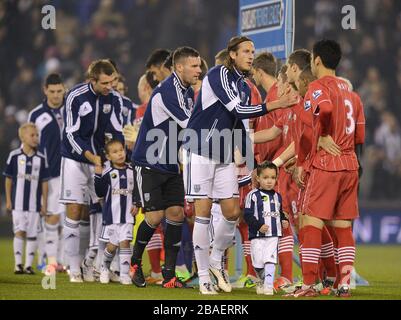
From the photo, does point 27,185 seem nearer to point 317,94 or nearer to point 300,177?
point 300,177

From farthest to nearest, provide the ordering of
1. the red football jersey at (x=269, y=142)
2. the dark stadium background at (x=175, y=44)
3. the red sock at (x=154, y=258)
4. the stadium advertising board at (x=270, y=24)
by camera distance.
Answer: the dark stadium background at (x=175, y=44), the stadium advertising board at (x=270, y=24), the red sock at (x=154, y=258), the red football jersey at (x=269, y=142)

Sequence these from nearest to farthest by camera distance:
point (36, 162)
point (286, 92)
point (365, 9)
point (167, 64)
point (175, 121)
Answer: point (286, 92) → point (175, 121) → point (167, 64) → point (36, 162) → point (365, 9)

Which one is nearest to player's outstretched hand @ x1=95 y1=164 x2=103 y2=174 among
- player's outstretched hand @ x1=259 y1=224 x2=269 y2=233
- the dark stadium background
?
player's outstretched hand @ x1=259 y1=224 x2=269 y2=233

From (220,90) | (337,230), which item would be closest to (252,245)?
(337,230)

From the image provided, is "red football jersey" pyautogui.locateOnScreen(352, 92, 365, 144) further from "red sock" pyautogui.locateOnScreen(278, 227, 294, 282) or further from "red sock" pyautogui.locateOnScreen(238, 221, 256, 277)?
"red sock" pyautogui.locateOnScreen(238, 221, 256, 277)

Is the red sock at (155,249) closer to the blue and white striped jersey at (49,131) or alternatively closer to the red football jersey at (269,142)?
the red football jersey at (269,142)

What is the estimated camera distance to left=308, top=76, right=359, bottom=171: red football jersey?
8.70 metres

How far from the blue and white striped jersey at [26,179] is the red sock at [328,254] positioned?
4116 millimetres

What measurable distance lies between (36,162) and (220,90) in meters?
4.02

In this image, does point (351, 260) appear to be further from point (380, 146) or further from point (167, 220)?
point (380, 146)

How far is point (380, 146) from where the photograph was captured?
19.7 metres

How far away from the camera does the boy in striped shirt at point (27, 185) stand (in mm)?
12141

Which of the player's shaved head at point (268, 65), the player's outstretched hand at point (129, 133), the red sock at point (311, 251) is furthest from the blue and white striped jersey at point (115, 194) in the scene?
the red sock at point (311, 251)

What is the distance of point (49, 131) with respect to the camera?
493 inches
